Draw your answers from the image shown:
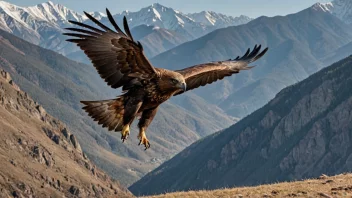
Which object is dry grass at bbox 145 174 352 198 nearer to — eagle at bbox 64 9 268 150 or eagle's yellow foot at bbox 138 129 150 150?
eagle's yellow foot at bbox 138 129 150 150

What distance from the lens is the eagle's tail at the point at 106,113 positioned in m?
16.3

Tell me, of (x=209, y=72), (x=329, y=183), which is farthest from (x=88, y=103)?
(x=329, y=183)

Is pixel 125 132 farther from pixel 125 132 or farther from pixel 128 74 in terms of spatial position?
pixel 128 74

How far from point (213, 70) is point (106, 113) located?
14.9ft

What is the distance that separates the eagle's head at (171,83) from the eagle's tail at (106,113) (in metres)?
2.04

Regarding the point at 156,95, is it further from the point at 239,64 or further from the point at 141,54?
the point at 239,64

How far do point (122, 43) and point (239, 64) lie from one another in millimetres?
6894

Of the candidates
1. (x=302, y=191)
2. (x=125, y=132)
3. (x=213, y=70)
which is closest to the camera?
(x=125, y=132)

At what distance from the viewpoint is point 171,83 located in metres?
14.6

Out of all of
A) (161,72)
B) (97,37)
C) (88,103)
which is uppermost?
(97,37)

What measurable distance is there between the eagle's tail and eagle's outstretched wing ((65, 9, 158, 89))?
0.97 metres

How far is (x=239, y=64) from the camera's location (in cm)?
2062

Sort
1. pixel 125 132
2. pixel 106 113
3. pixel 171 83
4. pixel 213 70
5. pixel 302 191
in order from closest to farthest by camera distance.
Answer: pixel 171 83 → pixel 125 132 → pixel 106 113 → pixel 213 70 → pixel 302 191

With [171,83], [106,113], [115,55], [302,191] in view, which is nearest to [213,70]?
[106,113]
